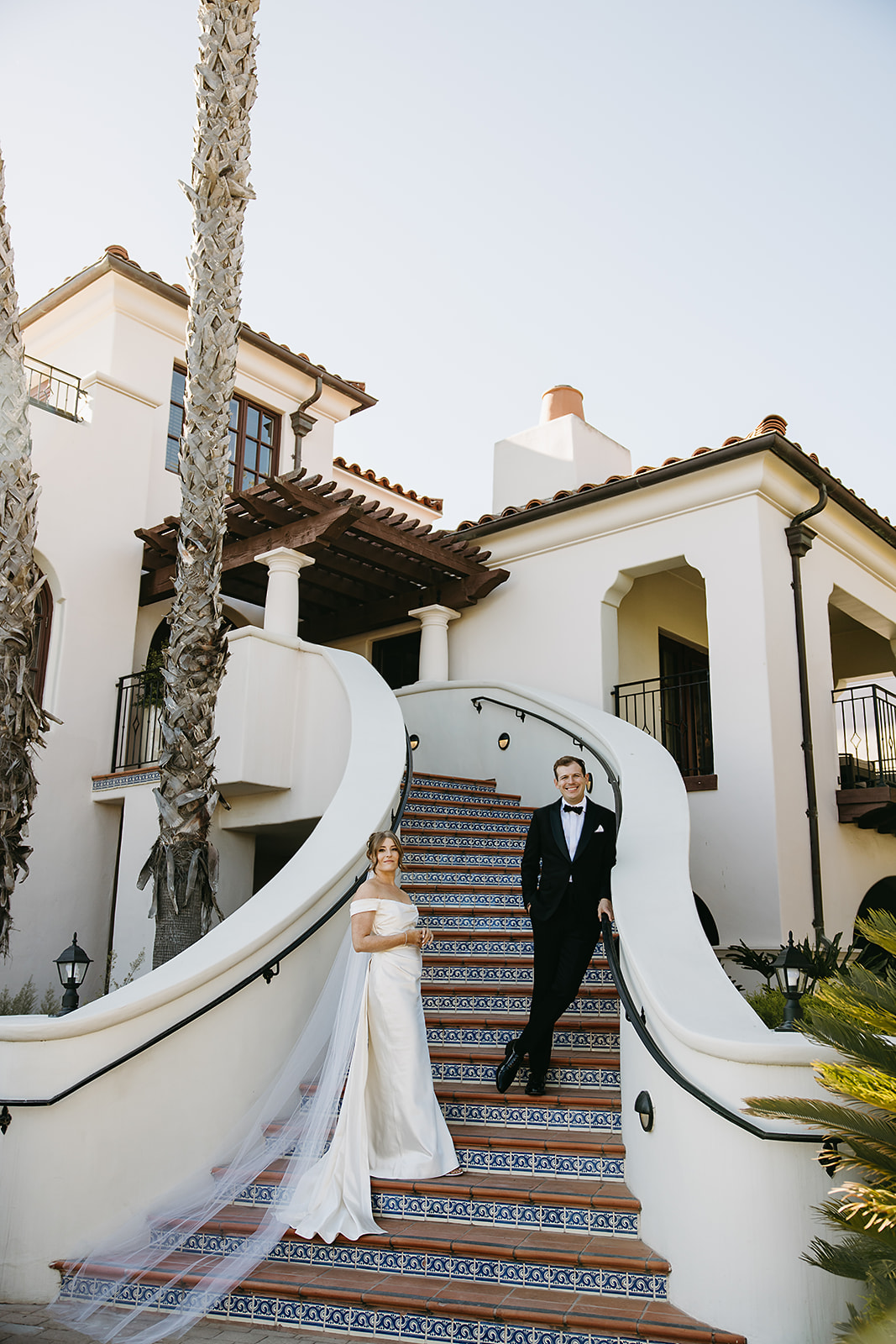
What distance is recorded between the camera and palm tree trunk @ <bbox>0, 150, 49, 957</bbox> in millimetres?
8219

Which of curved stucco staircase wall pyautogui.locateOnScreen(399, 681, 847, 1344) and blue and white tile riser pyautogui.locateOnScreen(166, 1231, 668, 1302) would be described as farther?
blue and white tile riser pyautogui.locateOnScreen(166, 1231, 668, 1302)

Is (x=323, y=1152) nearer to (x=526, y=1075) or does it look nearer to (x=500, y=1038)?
(x=526, y=1075)

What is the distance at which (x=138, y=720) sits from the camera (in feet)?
40.1

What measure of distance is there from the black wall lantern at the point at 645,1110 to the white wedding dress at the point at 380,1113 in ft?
3.48

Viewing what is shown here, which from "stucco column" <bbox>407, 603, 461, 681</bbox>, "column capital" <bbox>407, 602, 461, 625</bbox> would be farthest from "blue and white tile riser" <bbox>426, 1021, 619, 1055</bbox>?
"column capital" <bbox>407, 602, 461, 625</bbox>

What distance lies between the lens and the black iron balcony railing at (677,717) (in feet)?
40.2

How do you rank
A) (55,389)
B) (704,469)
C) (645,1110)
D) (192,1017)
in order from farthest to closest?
(55,389)
(704,469)
(192,1017)
(645,1110)

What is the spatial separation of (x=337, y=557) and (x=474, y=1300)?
892 centimetres

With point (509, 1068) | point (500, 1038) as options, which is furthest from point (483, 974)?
point (509, 1068)

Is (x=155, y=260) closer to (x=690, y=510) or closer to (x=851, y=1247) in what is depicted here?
(x=690, y=510)

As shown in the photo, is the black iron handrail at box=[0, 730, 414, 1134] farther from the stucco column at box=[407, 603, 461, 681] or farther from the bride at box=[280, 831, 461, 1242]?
the stucco column at box=[407, 603, 461, 681]

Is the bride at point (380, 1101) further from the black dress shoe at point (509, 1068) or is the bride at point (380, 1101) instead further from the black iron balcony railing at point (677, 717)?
the black iron balcony railing at point (677, 717)

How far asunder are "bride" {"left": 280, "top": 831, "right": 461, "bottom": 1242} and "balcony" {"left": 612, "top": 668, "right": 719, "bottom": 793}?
21.7ft

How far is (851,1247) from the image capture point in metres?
3.70
